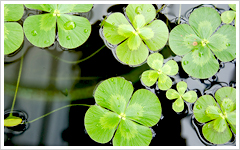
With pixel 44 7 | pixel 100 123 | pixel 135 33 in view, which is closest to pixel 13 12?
pixel 44 7

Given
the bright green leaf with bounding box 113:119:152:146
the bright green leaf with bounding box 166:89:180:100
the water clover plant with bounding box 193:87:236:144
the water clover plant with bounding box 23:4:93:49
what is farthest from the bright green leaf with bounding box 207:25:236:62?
the water clover plant with bounding box 23:4:93:49

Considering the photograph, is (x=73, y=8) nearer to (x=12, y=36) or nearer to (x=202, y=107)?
(x=12, y=36)

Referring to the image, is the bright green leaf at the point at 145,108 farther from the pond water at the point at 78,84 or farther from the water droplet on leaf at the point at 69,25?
the water droplet on leaf at the point at 69,25

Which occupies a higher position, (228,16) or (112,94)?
(228,16)

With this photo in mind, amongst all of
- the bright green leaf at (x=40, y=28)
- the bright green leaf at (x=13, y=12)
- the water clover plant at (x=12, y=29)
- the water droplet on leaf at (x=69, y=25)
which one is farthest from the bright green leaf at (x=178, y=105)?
the bright green leaf at (x=13, y=12)

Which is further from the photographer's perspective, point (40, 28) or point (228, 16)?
point (228, 16)

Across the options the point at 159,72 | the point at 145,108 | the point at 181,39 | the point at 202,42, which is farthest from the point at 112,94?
the point at 202,42

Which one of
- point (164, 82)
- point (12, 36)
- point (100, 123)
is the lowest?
point (100, 123)
